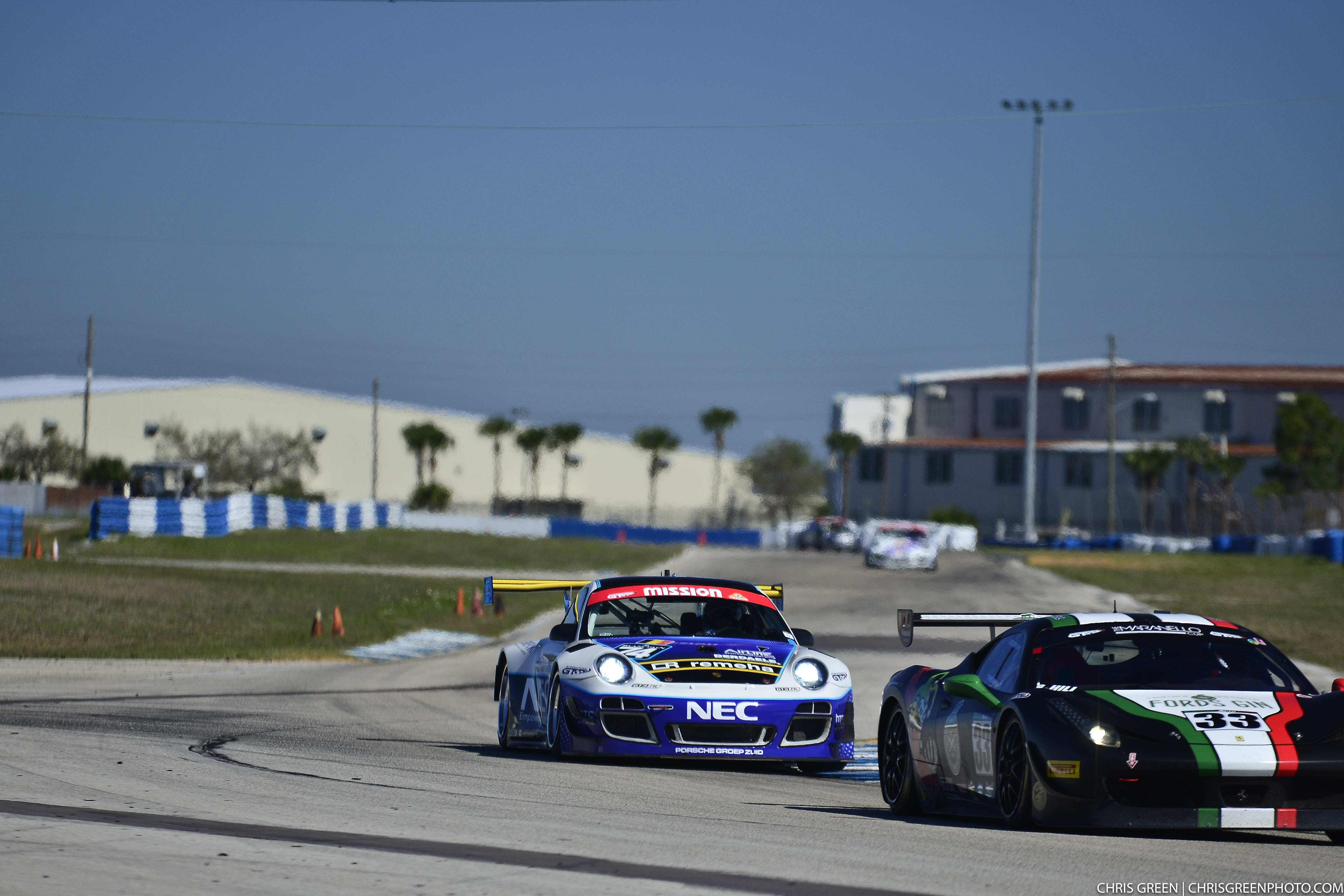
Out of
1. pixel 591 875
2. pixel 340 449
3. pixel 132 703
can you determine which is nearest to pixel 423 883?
pixel 591 875

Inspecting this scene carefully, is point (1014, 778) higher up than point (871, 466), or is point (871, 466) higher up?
point (871, 466)

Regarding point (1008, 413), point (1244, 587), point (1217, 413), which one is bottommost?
point (1244, 587)

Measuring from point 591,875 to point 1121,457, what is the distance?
9611 centimetres

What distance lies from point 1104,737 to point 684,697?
3.65 m

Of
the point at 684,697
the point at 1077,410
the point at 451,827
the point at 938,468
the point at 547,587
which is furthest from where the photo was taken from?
the point at 1077,410

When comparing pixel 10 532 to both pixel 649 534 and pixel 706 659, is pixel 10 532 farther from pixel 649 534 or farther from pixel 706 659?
pixel 649 534

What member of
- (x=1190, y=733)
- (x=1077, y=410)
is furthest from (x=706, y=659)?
(x=1077, y=410)

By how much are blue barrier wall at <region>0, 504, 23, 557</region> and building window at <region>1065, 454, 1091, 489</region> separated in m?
69.2

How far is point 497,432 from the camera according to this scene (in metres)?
124

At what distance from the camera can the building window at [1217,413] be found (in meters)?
101

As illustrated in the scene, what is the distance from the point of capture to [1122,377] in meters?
103

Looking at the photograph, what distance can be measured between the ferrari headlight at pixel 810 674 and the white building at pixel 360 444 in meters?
100

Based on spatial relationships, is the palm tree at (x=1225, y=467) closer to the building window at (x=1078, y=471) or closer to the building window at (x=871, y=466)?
the building window at (x=1078, y=471)

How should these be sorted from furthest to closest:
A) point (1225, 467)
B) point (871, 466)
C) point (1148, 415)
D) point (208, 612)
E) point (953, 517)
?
point (871, 466) → point (1148, 415) → point (953, 517) → point (1225, 467) → point (208, 612)
